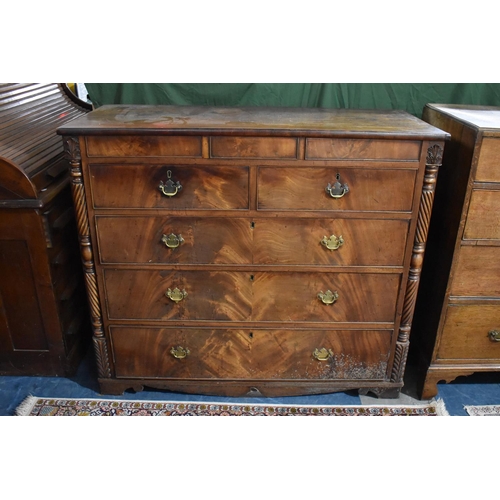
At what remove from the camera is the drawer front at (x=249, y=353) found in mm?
2033

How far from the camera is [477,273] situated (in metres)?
1.93

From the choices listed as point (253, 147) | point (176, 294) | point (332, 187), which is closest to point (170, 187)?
point (253, 147)

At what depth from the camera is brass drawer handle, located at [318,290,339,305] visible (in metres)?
1.95

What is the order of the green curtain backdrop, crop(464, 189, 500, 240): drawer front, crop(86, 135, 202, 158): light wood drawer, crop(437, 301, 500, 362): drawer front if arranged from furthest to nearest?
the green curtain backdrop → crop(437, 301, 500, 362): drawer front → crop(464, 189, 500, 240): drawer front → crop(86, 135, 202, 158): light wood drawer

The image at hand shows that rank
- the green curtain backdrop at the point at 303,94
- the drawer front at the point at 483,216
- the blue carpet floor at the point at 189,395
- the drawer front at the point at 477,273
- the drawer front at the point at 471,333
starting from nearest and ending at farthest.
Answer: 1. the drawer front at the point at 483,216
2. the drawer front at the point at 477,273
3. the drawer front at the point at 471,333
4. the blue carpet floor at the point at 189,395
5. the green curtain backdrop at the point at 303,94

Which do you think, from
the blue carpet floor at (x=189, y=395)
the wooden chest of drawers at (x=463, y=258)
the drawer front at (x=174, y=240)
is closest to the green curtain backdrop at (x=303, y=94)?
the wooden chest of drawers at (x=463, y=258)

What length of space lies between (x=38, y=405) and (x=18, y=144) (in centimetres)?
116

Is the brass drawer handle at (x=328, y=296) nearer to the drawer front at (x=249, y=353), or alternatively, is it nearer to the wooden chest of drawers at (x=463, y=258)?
the drawer front at (x=249, y=353)

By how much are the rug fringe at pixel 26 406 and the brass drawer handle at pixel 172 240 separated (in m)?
1.01

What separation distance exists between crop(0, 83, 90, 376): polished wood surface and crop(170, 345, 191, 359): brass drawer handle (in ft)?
1.82

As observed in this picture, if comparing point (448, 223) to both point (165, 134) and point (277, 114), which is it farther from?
point (165, 134)

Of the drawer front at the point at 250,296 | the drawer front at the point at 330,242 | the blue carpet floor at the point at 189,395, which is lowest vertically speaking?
the blue carpet floor at the point at 189,395

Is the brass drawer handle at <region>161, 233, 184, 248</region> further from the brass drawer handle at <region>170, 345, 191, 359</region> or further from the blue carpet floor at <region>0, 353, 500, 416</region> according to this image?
the blue carpet floor at <region>0, 353, 500, 416</region>

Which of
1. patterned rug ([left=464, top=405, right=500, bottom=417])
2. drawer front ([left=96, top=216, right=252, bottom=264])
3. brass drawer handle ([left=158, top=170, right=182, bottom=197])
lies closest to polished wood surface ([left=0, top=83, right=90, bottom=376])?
drawer front ([left=96, top=216, right=252, bottom=264])
